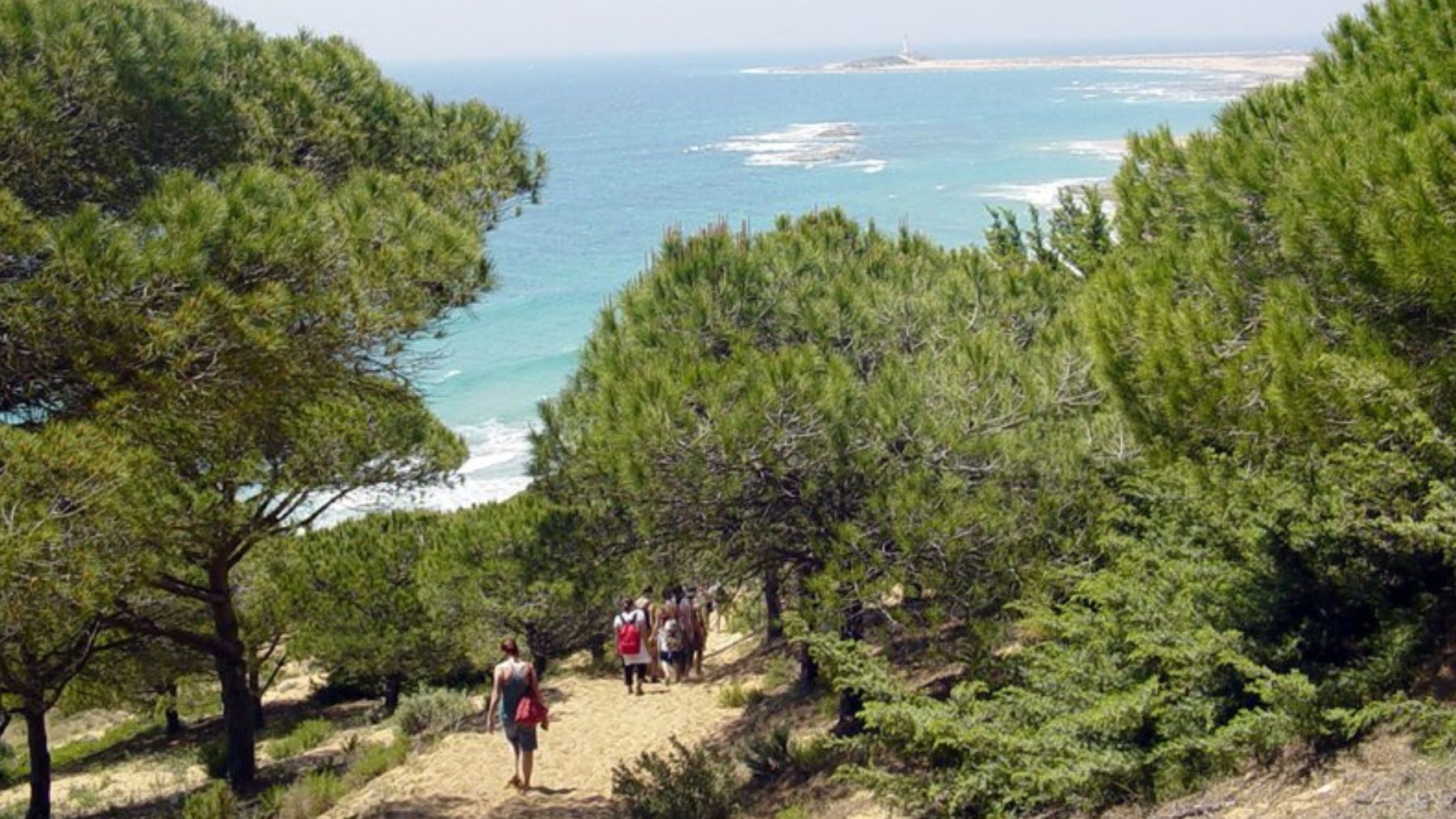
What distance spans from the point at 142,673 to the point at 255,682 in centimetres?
313

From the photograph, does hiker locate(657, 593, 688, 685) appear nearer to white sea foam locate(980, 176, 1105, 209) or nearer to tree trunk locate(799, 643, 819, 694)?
tree trunk locate(799, 643, 819, 694)

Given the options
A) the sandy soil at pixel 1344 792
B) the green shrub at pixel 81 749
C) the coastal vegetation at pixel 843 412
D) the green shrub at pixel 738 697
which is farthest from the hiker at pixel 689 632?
A: the green shrub at pixel 81 749

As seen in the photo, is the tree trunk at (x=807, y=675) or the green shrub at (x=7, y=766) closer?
the tree trunk at (x=807, y=675)

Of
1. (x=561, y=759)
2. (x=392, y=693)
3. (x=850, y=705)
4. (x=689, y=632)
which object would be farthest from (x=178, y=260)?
(x=392, y=693)

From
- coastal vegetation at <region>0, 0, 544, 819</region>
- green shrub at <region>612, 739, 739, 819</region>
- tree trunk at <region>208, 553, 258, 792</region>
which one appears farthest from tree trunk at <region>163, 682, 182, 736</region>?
green shrub at <region>612, 739, 739, 819</region>

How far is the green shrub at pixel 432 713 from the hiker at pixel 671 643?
2405mm

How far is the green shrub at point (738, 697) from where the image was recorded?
13305 millimetres

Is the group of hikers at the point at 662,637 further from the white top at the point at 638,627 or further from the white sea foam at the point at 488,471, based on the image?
the white sea foam at the point at 488,471

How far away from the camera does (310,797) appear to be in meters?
11.1

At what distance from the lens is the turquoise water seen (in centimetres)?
4309

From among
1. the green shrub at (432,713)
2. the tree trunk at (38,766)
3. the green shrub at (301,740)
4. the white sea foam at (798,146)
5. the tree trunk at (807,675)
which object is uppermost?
the white sea foam at (798,146)

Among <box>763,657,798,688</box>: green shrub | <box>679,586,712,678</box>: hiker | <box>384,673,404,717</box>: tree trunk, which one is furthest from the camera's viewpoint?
<box>384,673,404,717</box>: tree trunk

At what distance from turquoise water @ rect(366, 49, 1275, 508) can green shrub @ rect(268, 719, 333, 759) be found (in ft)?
11.6

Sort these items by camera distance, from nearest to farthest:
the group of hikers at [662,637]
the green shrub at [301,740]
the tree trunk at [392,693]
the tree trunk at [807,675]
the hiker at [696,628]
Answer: the tree trunk at [807,675], the group of hikers at [662,637], the hiker at [696,628], the green shrub at [301,740], the tree trunk at [392,693]
